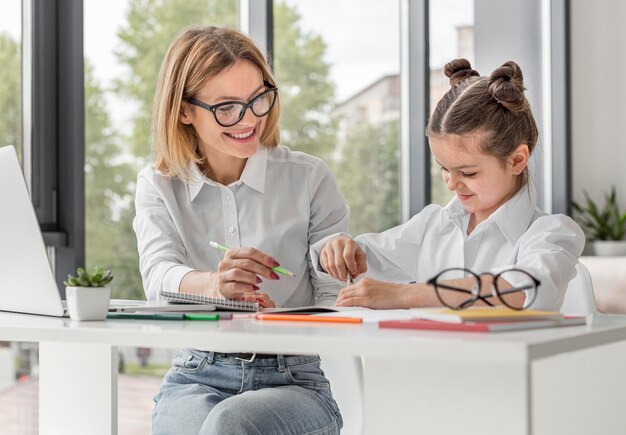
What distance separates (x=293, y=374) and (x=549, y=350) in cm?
76

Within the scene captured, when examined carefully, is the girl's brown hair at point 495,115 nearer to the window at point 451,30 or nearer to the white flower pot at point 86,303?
the white flower pot at point 86,303

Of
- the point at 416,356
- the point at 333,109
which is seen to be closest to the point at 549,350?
the point at 416,356

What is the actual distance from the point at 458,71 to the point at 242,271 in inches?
29.3

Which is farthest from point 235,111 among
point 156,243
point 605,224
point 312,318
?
point 605,224

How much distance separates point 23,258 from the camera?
1.42m

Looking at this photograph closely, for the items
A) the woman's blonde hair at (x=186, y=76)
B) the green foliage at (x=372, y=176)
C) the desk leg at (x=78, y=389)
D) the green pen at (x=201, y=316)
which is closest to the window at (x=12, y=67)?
the woman's blonde hair at (x=186, y=76)

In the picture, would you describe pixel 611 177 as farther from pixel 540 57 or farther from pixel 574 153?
pixel 540 57

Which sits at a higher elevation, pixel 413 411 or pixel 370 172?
pixel 370 172

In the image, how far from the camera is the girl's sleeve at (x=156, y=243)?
174 cm

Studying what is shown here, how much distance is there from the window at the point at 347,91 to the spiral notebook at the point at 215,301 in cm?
322

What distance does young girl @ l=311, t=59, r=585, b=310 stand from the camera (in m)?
1.69

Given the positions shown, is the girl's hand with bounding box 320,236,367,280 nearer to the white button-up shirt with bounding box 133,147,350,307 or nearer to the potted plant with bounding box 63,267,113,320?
the white button-up shirt with bounding box 133,147,350,307

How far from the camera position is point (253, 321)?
1.26 meters

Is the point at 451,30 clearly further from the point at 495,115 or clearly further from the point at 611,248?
the point at 495,115
